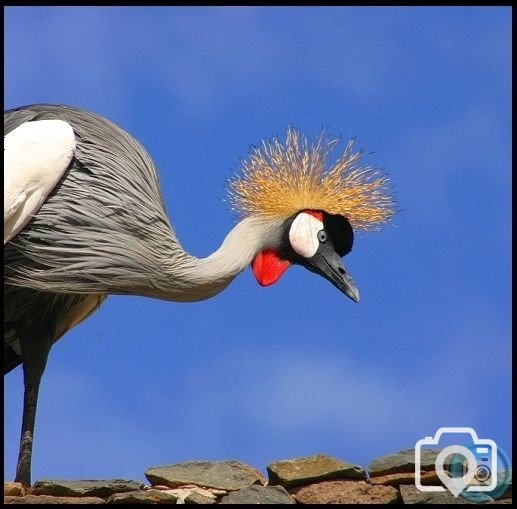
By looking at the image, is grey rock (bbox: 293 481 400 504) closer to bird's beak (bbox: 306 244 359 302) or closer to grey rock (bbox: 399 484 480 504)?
grey rock (bbox: 399 484 480 504)

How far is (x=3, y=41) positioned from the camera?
606 cm

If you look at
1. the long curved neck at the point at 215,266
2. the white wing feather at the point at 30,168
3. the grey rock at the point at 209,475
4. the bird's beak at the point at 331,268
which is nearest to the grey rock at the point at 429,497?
the grey rock at the point at 209,475

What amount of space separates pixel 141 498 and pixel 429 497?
1.02m

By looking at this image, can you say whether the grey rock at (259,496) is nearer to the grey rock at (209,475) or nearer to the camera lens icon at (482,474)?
the grey rock at (209,475)

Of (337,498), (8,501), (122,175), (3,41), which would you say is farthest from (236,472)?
(3,41)

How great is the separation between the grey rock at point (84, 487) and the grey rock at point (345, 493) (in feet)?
2.00

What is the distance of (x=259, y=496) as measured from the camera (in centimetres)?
567

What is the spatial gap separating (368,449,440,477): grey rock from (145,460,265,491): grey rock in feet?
1.43

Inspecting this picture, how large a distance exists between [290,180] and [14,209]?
3.95 ft

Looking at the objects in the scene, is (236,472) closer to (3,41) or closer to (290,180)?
(290,180)

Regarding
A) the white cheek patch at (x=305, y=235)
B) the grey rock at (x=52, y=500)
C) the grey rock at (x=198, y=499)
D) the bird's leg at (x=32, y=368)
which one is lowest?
the grey rock at (x=52, y=500)

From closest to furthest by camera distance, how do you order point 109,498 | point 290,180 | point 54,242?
point 109,498, point 54,242, point 290,180

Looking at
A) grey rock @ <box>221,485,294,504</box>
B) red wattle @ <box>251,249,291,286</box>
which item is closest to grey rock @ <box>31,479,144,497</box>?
grey rock @ <box>221,485,294,504</box>

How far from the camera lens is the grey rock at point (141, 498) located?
5590 millimetres
